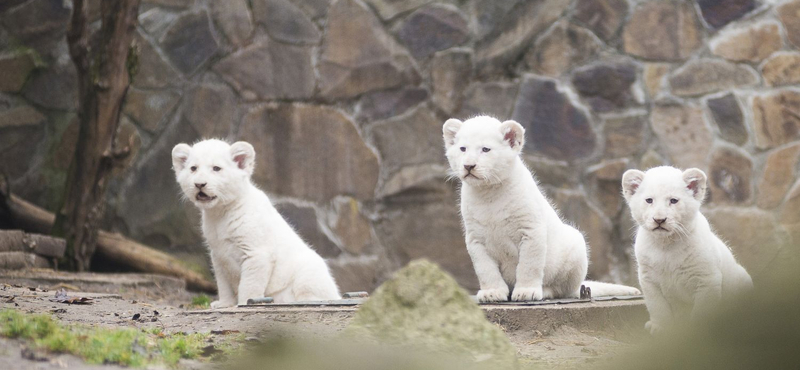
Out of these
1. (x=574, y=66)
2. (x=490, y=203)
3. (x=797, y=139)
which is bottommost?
(x=490, y=203)

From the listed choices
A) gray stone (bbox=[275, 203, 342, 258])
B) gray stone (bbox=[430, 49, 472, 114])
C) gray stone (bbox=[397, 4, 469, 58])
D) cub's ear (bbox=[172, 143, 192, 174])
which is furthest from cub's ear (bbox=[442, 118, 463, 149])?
gray stone (bbox=[275, 203, 342, 258])

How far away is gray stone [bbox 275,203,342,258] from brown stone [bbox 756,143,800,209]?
15.4 ft

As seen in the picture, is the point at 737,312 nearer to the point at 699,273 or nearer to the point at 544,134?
the point at 699,273

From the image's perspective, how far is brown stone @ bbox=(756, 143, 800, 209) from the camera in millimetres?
8492

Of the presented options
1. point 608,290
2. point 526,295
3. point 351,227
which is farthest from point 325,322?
point 351,227

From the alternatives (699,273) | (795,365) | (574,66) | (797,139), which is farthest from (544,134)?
(795,365)

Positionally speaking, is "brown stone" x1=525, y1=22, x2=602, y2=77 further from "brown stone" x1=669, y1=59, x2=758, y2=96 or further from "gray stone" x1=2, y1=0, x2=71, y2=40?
"gray stone" x1=2, y1=0, x2=71, y2=40

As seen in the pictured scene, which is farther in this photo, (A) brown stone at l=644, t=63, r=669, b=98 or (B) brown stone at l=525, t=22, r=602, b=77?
(B) brown stone at l=525, t=22, r=602, b=77

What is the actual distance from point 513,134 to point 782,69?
4522mm

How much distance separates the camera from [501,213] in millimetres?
5566

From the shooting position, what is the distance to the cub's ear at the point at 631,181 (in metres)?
5.32

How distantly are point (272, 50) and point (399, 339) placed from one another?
21.0ft

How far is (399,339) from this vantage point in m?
3.61

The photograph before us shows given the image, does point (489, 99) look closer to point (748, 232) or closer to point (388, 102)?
point (388, 102)
